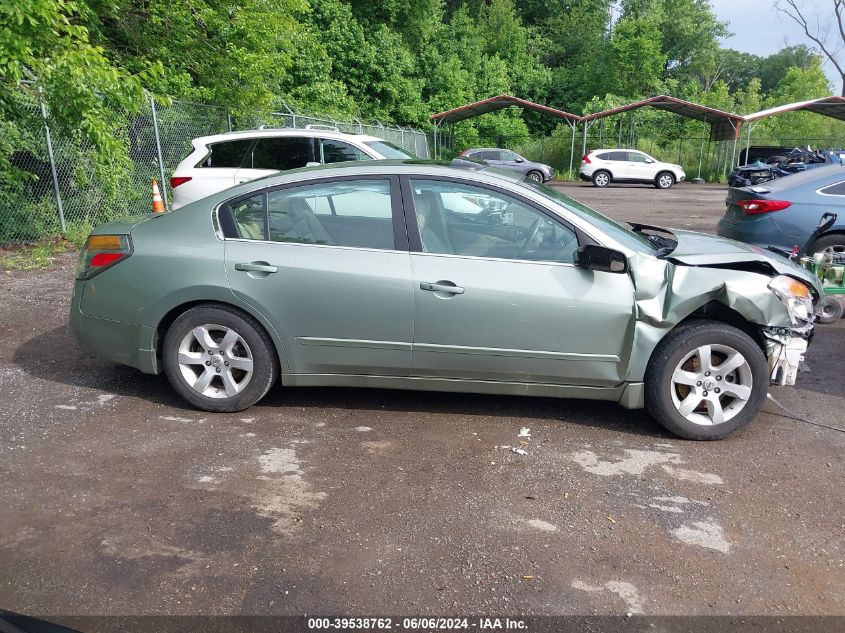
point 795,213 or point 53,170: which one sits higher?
point 53,170

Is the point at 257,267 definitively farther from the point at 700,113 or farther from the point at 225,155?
the point at 700,113

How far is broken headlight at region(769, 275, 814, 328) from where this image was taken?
429 centimetres

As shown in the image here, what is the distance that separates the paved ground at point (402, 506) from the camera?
2.90 meters

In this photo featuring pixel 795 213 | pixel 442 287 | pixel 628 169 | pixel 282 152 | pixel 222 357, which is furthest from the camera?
pixel 628 169

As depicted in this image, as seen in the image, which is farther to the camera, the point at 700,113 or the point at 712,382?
the point at 700,113

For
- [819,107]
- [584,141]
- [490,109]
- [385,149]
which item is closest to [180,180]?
[385,149]

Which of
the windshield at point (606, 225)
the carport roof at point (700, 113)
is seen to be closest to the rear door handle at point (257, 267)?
the windshield at point (606, 225)

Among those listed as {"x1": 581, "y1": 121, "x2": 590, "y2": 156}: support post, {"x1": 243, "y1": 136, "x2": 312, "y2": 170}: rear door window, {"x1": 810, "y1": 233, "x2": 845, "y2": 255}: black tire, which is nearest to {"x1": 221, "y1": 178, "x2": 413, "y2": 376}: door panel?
{"x1": 810, "y1": 233, "x2": 845, "y2": 255}: black tire

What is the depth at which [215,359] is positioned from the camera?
15.0 ft

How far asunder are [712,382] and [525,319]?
1173 millimetres

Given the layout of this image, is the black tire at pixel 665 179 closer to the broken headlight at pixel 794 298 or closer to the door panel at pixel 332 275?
the broken headlight at pixel 794 298

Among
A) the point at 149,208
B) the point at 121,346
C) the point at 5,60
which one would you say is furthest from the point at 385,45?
the point at 121,346

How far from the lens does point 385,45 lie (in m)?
34.0

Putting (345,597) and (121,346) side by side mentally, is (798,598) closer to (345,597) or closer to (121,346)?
(345,597)
